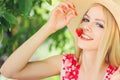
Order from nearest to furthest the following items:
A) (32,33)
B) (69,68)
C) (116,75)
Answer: (116,75) < (69,68) < (32,33)

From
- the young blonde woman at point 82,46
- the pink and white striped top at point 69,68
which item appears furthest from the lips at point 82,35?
the pink and white striped top at point 69,68

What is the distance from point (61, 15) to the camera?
214cm

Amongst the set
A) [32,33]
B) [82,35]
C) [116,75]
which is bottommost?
[32,33]

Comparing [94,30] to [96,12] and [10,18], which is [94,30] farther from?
[10,18]

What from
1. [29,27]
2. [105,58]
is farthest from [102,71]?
[29,27]

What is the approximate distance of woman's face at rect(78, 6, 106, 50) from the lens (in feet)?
6.92

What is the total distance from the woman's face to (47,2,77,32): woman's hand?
2.8 inches

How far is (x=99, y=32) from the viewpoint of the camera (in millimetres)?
2115

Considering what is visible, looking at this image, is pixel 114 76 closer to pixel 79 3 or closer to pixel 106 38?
pixel 106 38

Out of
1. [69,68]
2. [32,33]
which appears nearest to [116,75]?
[69,68]

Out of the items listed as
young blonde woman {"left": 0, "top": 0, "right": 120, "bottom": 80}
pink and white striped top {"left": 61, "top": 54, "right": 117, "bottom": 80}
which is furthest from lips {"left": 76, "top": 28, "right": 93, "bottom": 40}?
pink and white striped top {"left": 61, "top": 54, "right": 117, "bottom": 80}

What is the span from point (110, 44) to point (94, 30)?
3.3 inches

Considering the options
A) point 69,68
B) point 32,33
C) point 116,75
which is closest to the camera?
point 116,75

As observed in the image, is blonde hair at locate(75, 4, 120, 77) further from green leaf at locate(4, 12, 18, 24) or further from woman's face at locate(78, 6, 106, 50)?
green leaf at locate(4, 12, 18, 24)
